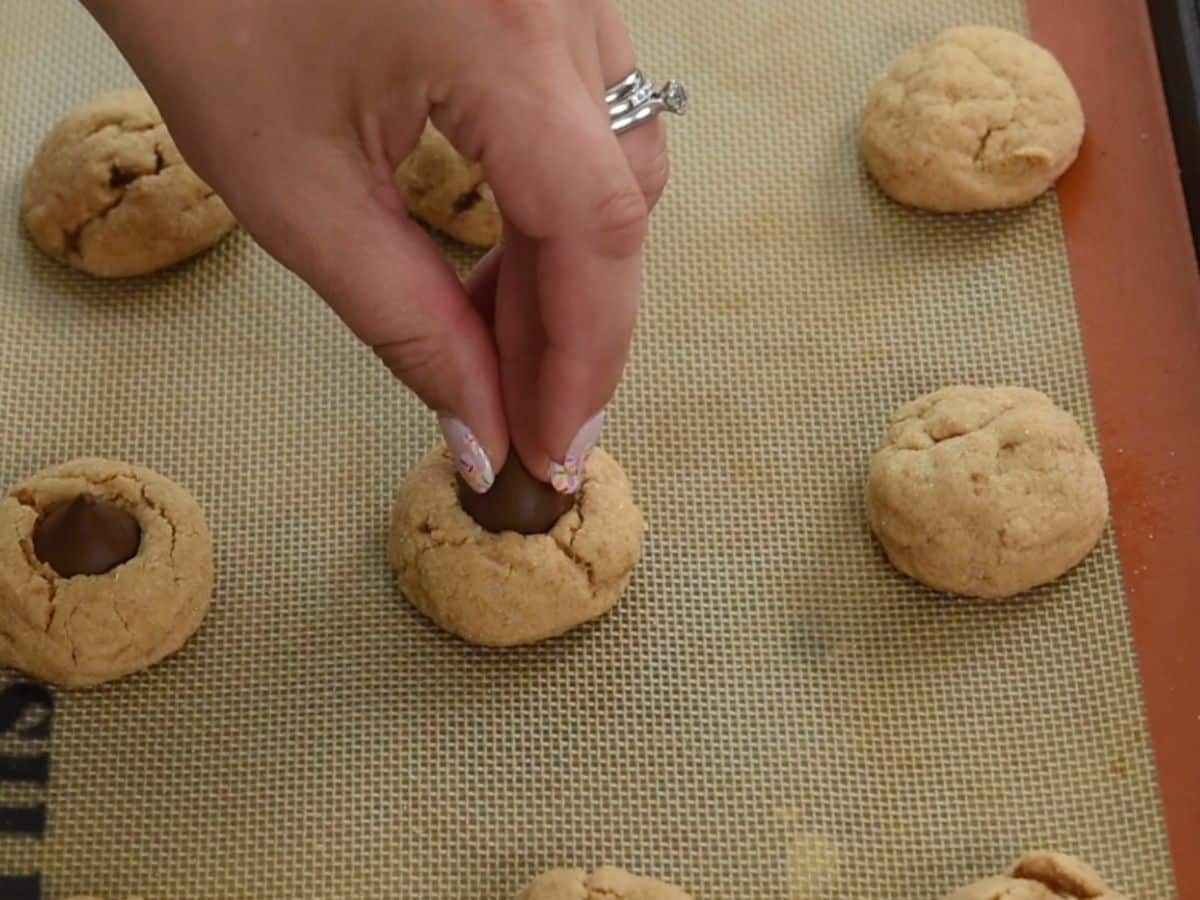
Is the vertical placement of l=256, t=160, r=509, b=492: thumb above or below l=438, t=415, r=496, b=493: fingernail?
above

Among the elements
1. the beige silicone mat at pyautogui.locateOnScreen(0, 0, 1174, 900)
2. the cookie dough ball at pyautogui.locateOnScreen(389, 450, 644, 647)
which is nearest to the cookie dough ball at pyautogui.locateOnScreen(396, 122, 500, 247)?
the beige silicone mat at pyautogui.locateOnScreen(0, 0, 1174, 900)

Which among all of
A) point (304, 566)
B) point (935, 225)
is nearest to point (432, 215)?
point (304, 566)

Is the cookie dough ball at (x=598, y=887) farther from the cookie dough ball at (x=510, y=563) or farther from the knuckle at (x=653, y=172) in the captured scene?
the knuckle at (x=653, y=172)

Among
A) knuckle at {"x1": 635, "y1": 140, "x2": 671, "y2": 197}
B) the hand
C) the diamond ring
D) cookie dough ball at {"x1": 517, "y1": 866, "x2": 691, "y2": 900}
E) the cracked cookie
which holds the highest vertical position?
the hand

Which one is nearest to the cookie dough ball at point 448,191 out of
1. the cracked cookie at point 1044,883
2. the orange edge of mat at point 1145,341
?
the orange edge of mat at point 1145,341

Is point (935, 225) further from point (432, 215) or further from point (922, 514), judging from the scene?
point (432, 215)

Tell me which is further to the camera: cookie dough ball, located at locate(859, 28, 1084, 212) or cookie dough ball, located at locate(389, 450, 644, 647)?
cookie dough ball, located at locate(859, 28, 1084, 212)

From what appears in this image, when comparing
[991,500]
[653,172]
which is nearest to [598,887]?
[991,500]

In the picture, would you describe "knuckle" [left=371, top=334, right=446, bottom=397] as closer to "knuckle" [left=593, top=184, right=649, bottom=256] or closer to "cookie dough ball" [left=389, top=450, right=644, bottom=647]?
"knuckle" [left=593, top=184, right=649, bottom=256]
